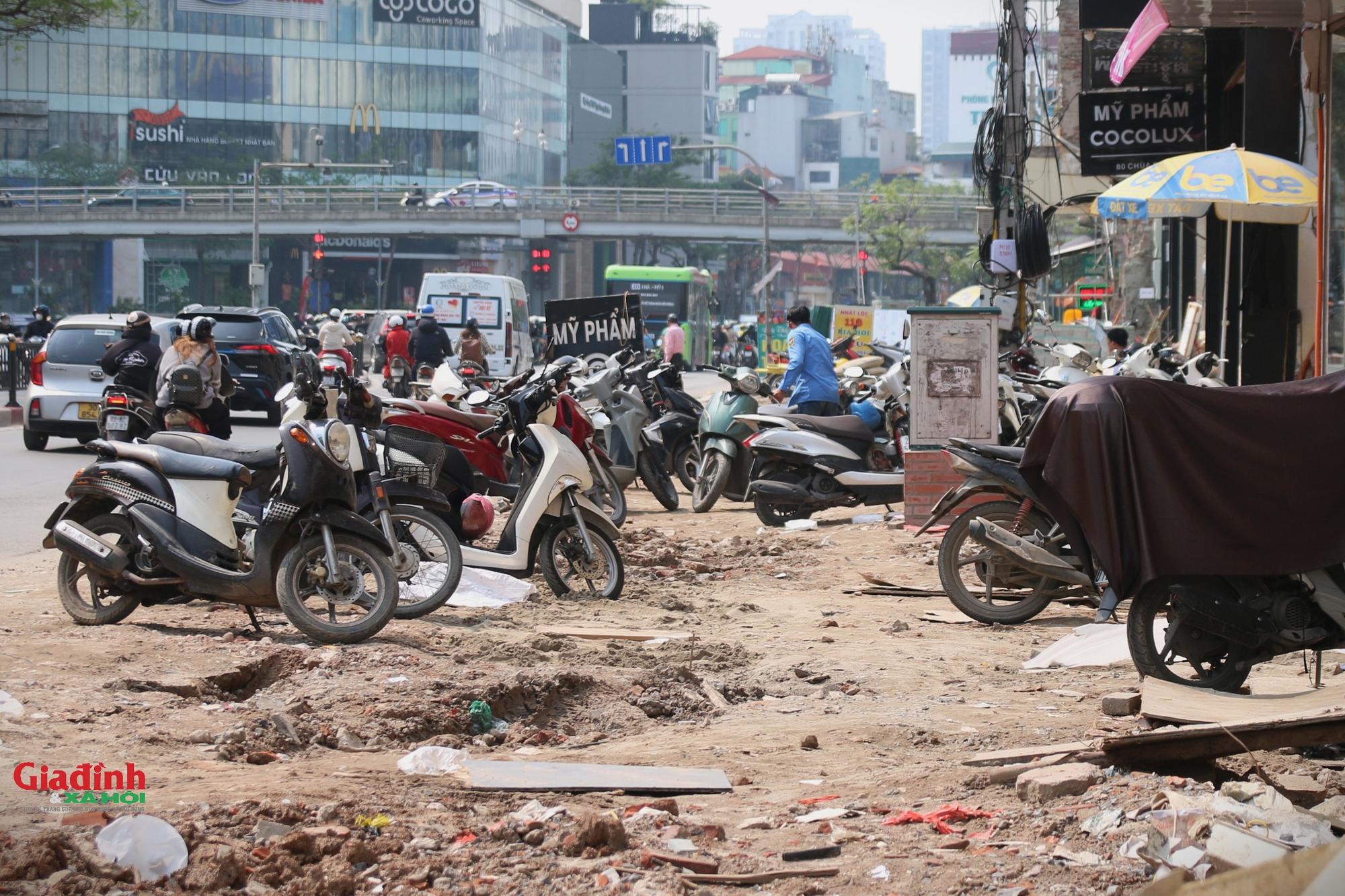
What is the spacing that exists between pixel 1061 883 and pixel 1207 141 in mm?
13155

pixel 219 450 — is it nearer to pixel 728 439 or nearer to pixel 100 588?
pixel 100 588

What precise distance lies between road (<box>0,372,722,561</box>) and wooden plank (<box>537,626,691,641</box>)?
4.53 meters

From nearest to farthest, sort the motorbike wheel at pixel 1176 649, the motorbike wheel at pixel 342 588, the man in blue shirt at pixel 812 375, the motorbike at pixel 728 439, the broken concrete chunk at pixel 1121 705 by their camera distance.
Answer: the broken concrete chunk at pixel 1121 705 → the motorbike wheel at pixel 1176 649 → the motorbike wheel at pixel 342 588 → the motorbike at pixel 728 439 → the man in blue shirt at pixel 812 375

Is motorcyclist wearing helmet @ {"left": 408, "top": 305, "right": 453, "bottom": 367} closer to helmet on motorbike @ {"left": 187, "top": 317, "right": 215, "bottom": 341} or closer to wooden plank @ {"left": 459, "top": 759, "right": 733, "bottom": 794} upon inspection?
helmet on motorbike @ {"left": 187, "top": 317, "right": 215, "bottom": 341}

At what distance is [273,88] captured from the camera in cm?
8194

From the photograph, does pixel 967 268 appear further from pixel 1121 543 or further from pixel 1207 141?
pixel 1121 543

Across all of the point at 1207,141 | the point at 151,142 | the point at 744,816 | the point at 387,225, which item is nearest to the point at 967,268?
the point at 387,225

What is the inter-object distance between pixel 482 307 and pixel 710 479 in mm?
19138

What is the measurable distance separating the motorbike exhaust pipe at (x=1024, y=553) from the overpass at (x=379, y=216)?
176 ft

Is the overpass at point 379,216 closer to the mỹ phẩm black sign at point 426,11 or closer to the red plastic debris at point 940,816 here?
the mỹ phẩm black sign at point 426,11

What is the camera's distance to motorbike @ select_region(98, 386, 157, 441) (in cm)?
1168

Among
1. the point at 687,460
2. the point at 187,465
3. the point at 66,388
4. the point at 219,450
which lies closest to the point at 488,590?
the point at 219,450

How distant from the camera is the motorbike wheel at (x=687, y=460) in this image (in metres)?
14.0

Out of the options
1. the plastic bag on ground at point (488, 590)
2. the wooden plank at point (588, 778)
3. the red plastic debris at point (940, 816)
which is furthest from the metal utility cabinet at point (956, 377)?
the red plastic debris at point (940, 816)
